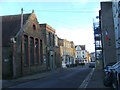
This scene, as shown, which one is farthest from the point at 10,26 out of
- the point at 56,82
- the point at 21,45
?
the point at 56,82

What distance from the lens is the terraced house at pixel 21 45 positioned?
39219 millimetres

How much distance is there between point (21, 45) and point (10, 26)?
11.1ft

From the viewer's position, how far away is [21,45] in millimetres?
41750

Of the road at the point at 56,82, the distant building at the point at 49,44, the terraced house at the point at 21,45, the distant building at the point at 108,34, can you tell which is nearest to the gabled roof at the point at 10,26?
the terraced house at the point at 21,45

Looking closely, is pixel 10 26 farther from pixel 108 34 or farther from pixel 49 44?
pixel 49 44

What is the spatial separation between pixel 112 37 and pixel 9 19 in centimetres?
1440

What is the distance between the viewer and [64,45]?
93125mm

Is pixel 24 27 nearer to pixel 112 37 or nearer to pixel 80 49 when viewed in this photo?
pixel 112 37

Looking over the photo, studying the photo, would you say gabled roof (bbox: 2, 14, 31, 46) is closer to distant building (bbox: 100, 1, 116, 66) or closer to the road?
the road

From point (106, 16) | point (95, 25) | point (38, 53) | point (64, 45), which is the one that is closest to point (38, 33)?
point (38, 53)

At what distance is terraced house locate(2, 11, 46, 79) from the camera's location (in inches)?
1544

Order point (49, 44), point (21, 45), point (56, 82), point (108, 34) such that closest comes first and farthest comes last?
point (56, 82)
point (21, 45)
point (108, 34)
point (49, 44)

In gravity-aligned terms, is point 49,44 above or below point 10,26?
below

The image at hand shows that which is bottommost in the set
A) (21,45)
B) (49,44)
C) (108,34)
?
(21,45)
